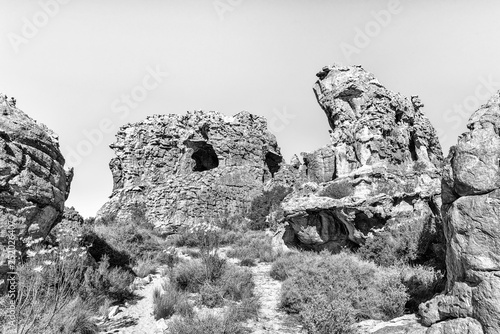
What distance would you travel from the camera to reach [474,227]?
420cm

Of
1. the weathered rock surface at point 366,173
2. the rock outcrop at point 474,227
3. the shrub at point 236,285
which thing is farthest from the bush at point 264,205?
the rock outcrop at point 474,227

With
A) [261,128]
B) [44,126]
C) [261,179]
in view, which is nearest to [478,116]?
[44,126]

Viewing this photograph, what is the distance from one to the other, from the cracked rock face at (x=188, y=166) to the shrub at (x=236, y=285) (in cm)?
1253

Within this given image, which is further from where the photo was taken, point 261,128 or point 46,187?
point 261,128

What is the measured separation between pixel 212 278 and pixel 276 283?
1968 millimetres

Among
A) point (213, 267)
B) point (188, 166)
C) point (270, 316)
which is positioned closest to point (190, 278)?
point (213, 267)

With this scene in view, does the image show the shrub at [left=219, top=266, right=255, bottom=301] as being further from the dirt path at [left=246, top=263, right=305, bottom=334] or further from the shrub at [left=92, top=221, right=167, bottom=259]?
the shrub at [left=92, top=221, right=167, bottom=259]

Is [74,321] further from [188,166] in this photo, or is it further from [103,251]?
[188,166]

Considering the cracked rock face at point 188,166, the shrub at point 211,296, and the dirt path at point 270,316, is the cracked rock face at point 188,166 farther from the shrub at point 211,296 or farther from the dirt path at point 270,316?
the shrub at point 211,296

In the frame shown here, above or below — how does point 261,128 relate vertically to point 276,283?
above

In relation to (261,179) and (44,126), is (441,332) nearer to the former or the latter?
(44,126)

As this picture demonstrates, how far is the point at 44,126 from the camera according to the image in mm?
7199

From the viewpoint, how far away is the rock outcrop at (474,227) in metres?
3.92

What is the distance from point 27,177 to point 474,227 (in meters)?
7.47
